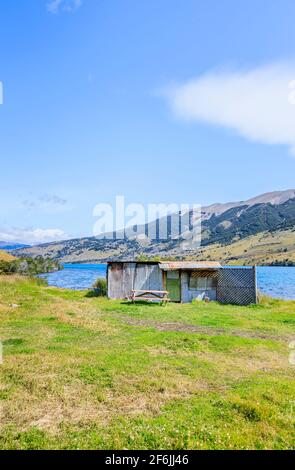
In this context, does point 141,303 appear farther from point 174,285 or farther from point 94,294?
point 94,294

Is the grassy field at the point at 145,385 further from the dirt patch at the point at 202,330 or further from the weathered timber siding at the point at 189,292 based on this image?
the weathered timber siding at the point at 189,292

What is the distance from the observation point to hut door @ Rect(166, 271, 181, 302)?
28422 mm

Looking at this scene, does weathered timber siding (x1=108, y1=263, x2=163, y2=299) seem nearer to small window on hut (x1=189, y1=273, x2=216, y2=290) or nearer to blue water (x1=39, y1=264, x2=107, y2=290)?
small window on hut (x1=189, y1=273, x2=216, y2=290)

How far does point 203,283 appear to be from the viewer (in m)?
28.3

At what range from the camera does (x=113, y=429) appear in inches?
266

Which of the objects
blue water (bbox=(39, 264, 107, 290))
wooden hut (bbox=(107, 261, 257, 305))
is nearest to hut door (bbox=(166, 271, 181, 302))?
wooden hut (bbox=(107, 261, 257, 305))

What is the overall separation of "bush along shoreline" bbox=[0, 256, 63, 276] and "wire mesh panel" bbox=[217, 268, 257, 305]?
153 ft

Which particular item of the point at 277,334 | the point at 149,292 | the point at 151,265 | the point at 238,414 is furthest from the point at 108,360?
the point at 151,265

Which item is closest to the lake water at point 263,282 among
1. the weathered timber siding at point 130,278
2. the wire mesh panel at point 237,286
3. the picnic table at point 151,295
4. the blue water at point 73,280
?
the blue water at point 73,280

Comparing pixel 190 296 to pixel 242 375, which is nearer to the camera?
pixel 242 375

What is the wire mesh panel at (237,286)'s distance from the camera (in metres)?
26.6

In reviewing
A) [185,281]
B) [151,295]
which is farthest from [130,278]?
[185,281]

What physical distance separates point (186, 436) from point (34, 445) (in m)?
2.70
